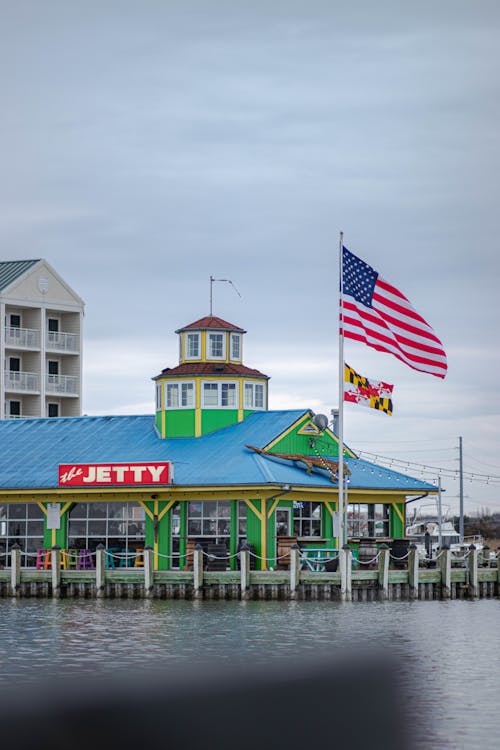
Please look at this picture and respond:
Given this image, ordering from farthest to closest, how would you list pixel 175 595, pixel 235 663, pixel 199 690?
pixel 175 595
pixel 235 663
pixel 199 690

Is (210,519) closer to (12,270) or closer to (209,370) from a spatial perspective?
(209,370)

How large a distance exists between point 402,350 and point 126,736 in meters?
26.4

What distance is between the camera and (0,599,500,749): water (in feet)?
107

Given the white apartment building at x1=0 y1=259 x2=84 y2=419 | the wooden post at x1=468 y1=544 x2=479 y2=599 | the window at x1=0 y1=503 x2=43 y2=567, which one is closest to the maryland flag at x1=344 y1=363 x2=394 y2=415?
the wooden post at x1=468 y1=544 x2=479 y2=599

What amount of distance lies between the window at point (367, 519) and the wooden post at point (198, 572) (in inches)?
424

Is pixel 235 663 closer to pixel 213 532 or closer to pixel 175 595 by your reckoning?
pixel 175 595

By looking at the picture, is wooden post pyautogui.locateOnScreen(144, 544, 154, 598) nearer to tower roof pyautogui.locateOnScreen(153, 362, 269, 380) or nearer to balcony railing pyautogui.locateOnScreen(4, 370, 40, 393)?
tower roof pyautogui.locateOnScreen(153, 362, 269, 380)

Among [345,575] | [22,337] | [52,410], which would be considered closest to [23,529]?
[345,575]

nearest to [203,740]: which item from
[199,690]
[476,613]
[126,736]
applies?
[126,736]

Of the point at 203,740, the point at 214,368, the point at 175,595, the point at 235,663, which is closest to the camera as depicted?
the point at 203,740

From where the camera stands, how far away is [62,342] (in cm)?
10419

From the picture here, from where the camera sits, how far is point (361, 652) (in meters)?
39.5

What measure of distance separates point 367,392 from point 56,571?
13.4 metres

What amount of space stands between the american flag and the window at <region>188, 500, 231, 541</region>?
9.82 m
